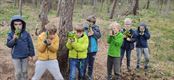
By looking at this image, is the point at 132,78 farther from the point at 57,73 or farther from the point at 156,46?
the point at 156,46

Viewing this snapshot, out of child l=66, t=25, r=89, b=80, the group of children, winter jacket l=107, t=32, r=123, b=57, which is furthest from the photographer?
winter jacket l=107, t=32, r=123, b=57

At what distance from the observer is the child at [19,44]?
807cm

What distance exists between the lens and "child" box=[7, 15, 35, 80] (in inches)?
318

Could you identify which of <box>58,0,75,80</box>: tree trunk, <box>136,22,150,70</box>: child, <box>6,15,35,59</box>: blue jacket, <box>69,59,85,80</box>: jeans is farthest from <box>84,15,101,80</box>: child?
<box>136,22,150,70</box>: child

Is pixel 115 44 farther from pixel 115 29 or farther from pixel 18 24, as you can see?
pixel 18 24

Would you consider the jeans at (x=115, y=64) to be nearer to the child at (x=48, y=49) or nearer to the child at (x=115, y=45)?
the child at (x=115, y=45)

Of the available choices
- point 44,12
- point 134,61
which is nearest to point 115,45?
point 44,12

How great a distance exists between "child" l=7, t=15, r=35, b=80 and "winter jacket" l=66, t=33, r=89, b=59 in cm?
101

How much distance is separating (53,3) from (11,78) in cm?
2328

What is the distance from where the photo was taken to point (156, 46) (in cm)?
1658

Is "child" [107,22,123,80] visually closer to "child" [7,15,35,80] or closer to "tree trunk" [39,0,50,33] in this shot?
"child" [7,15,35,80]

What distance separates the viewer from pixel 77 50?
8.70 m

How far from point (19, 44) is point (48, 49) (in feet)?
2.46

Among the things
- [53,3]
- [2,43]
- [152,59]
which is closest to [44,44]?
[2,43]
